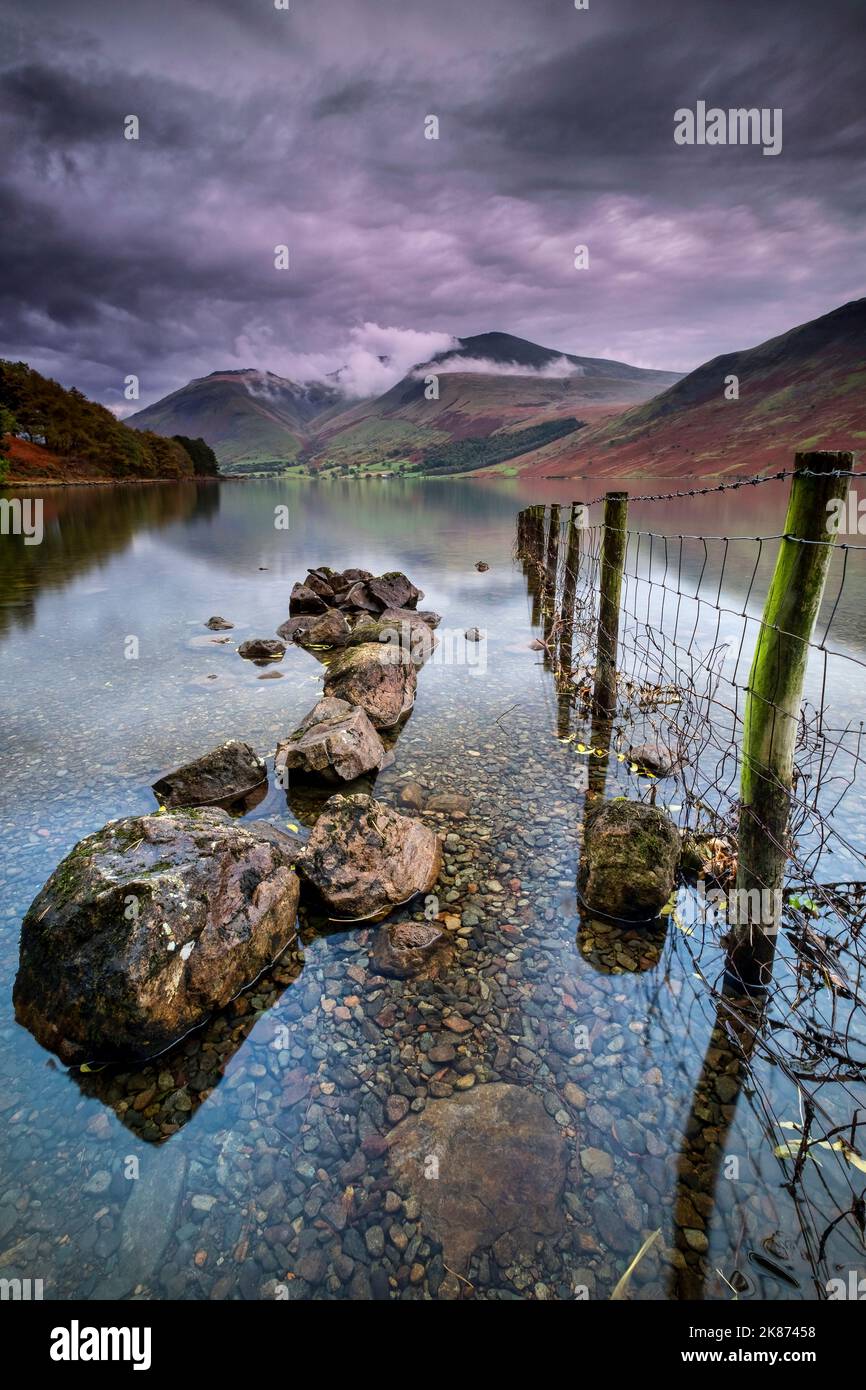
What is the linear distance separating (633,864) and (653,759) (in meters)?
3.36

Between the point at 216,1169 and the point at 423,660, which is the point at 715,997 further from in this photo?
the point at 423,660

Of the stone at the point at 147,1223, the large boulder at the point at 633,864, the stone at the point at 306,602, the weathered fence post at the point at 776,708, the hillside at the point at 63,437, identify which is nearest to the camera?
the stone at the point at 147,1223

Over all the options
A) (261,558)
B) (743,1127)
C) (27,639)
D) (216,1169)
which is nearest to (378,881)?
(216,1169)

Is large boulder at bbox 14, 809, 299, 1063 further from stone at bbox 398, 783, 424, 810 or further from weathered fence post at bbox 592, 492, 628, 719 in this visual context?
weathered fence post at bbox 592, 492, 628, 719

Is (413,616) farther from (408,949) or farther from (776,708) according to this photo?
(776,708)

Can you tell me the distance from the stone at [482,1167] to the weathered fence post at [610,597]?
766 centimetres

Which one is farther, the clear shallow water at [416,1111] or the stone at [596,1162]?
the stone at [596,1162]

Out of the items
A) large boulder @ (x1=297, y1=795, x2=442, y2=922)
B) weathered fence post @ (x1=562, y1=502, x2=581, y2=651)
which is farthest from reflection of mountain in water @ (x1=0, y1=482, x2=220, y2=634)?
large boulder @ (x1=297, y1=795, x2=442, y2=922)

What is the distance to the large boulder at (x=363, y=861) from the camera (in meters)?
5.97

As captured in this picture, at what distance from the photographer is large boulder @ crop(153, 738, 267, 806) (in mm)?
7930

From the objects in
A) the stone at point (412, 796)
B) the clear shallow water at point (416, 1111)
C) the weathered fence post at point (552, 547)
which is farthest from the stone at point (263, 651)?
the weathered fence post at point (552, 547)

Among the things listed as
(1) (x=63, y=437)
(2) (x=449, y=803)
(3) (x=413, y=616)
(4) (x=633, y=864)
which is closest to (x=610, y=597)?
(2) (x=449, y=803)

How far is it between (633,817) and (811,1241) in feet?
10.9

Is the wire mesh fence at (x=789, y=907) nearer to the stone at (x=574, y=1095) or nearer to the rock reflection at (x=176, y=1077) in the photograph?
the stone at (x=574, y=1095)
